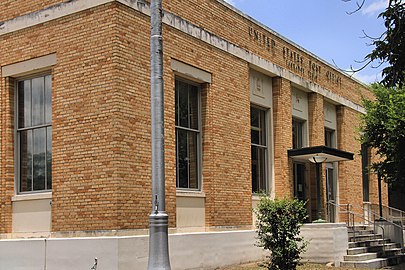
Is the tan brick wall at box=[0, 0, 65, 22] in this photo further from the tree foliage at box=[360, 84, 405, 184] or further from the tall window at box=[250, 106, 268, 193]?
the tree foliage at box=[360, 84, 405, 184]

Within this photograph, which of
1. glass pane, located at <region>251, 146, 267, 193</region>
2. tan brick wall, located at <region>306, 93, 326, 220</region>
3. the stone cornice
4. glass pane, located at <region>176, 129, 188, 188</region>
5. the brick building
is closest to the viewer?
the brick building

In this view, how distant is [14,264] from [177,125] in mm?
5170

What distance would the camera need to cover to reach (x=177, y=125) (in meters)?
15.7

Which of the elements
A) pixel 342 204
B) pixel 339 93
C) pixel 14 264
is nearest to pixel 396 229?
pixel 342 204

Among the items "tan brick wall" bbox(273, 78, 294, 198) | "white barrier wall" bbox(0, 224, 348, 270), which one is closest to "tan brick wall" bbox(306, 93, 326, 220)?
"tan brick wall" bbox(273, 78, 294, 198)

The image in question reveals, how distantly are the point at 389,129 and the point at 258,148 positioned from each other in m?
4.66

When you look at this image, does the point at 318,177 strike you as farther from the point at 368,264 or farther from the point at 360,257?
the point at 368,264

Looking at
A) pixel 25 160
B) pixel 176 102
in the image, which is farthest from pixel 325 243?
pixel 25 160

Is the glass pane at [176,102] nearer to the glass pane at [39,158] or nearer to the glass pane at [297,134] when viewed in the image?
the glass pane at [39,158]

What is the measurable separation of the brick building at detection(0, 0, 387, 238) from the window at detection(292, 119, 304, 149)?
2.72 m

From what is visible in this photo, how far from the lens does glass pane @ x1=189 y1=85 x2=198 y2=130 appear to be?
54.0 ft

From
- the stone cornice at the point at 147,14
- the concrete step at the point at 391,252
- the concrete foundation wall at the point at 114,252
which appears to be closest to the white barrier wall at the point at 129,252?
the concrete foundation wall at the point at 114,252

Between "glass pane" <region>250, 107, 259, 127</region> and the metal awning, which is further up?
"glass pane" <region>250, 107, 259, 127</region>

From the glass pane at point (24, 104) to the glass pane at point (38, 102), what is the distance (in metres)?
0.20
